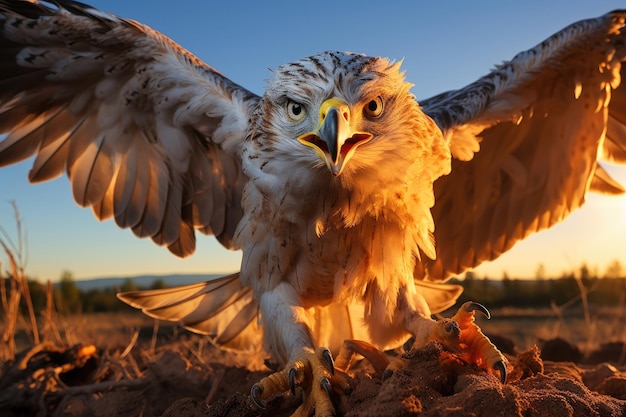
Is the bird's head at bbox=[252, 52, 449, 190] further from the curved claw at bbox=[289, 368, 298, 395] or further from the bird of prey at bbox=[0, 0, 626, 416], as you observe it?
the curved claw at bbox=[289, 368, 298, 395]

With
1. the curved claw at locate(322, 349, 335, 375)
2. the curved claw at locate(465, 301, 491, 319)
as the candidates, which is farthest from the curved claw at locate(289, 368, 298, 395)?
the curved claw at locate(465, 301, 491, 319)

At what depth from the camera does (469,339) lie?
118 inches

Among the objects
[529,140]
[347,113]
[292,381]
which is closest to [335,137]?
[347,113]

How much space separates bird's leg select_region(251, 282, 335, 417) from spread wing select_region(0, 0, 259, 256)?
49.2 inches

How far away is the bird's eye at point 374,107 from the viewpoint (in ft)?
9.94

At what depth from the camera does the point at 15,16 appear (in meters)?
4.51

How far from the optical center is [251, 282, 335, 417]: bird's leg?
2.78 meters

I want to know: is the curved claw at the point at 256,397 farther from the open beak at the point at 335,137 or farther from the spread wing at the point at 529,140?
the spread wing at the point at 529,140

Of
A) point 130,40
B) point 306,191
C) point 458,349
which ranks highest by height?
point 130,40

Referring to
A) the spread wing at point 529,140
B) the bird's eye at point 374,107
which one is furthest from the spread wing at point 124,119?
the spread wing at point 529,140

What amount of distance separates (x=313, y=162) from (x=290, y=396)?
46.1 inches

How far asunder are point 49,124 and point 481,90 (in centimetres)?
354

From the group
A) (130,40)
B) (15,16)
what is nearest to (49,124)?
(15,16)

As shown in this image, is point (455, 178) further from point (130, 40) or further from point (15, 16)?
point (15, 16)
